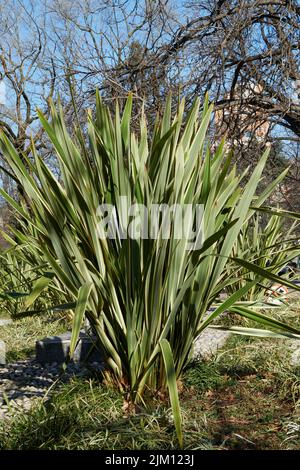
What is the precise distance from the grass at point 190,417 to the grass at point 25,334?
1842 mm

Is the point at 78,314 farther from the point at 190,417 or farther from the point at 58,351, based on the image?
the point at 58,351

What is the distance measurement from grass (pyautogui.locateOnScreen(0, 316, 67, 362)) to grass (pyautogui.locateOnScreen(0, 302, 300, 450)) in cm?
184

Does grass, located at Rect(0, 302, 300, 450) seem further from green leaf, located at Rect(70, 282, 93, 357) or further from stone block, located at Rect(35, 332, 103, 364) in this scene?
stone block, located at Rect(35, 332, 103, 364)

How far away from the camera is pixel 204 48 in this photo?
675cm

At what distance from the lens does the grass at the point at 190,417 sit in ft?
7.78

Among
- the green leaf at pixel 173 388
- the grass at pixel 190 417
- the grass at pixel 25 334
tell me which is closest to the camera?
the green leaf at pixel 173 388

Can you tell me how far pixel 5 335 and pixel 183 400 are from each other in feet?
9.95

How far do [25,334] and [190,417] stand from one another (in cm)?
323

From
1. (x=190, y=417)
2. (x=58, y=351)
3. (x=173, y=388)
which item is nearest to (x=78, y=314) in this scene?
(x=173, y=388)

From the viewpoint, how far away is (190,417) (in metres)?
2.64

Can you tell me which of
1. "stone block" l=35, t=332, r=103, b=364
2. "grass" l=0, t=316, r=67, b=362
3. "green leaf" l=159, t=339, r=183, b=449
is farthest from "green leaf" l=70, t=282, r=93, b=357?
"grass" l=0, t=316, r=67, b=362

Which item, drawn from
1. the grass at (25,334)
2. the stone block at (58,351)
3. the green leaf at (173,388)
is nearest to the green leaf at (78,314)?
the green leaf at (173,388)

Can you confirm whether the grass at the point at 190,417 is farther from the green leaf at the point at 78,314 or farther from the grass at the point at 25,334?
the grass at the point at 25,334

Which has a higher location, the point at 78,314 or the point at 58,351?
the point at 78,314
